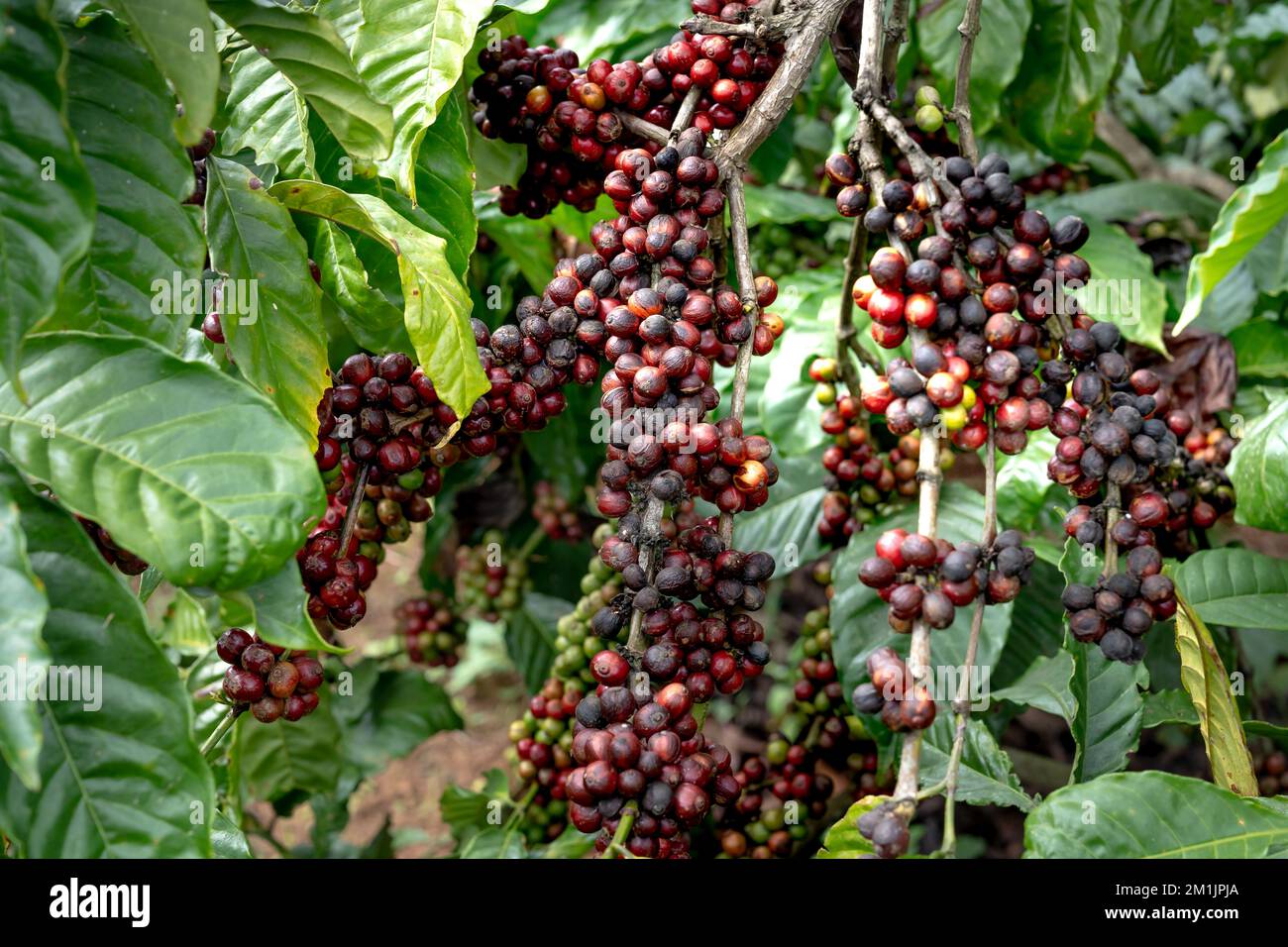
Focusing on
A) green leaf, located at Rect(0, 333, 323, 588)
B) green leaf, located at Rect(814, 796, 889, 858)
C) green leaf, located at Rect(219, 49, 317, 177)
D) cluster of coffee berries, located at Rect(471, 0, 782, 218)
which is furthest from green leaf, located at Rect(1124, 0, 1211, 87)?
green leaf, located at Rect(0, 333, 323, 588)

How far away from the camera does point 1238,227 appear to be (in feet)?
3.30

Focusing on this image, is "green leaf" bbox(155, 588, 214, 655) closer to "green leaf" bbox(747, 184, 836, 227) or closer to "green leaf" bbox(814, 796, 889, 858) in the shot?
"green leaf" bbox(747, 184, 836, 227)

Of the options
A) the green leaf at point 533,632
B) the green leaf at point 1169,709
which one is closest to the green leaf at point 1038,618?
the green leaf at point 1169,709

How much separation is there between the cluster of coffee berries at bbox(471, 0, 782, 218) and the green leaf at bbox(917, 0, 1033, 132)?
2.43 feet

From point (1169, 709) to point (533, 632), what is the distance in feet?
5.36

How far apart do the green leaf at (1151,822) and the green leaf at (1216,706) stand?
0.24ft

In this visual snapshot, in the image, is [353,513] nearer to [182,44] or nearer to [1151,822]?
[182,44]

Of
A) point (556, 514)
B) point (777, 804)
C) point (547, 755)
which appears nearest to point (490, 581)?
point (556, 514)

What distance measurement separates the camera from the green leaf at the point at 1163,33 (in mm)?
2068

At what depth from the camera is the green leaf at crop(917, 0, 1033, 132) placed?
70.3 inches

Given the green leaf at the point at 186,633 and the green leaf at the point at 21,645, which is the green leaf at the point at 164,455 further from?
the green leaf at the point at 186,633

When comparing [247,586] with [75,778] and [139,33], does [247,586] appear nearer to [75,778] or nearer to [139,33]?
[75,778]
